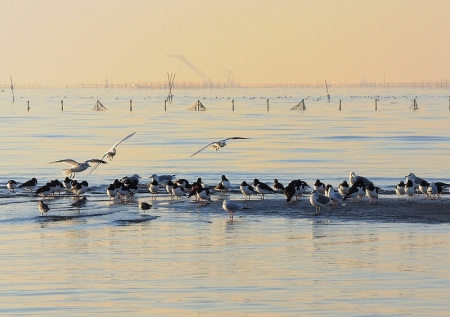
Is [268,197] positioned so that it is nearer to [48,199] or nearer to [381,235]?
[48,199]

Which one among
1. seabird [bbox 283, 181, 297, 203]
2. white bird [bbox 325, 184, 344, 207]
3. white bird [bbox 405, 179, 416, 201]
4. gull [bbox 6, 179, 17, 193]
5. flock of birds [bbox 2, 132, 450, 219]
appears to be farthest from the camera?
gull [bbox 6, 179, 17, 193]

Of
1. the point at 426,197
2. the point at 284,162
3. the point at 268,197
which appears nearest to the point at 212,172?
the point at 284,162

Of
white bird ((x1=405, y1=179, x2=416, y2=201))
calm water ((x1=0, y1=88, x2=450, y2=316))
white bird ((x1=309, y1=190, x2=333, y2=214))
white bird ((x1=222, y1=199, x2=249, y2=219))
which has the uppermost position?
white bird ((x1=405, y1=179, x2=416, y2=201))

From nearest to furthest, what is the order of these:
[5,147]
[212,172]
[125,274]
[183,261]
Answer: [125,274]
[183,261]
[212,172]
[5,147]

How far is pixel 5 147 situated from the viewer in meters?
62.2

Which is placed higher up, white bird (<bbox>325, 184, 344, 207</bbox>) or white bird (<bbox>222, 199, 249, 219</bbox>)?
white bird (<bbox>325, 184, 344, 207</bbox>)

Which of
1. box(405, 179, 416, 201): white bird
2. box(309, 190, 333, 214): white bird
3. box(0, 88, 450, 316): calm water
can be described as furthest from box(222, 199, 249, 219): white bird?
box(405, 179, 416, 201): white bird

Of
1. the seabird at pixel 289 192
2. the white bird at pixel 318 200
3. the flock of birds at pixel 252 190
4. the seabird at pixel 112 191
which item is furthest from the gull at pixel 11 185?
the white bird at pixel 318 200

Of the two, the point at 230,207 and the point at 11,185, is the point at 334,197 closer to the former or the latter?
the point at 230,207

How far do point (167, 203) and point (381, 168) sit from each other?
17.2 metres

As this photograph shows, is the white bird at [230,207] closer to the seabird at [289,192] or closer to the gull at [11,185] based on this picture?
the seabird at [289,192]

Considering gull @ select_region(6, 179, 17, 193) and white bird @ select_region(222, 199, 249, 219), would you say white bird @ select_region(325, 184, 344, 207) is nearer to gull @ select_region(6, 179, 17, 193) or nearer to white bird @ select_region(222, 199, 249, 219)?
white bird @ select_region(222, 199, 249, 219)

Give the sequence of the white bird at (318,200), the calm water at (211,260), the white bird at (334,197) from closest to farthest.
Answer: the calm water at (211,260), the white bird at (318,200), the white bird at (334,197)

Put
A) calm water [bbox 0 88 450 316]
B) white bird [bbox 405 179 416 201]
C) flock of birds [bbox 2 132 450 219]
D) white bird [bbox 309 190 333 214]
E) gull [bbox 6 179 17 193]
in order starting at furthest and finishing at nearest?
gull [bbox 6 179 17 193], white bird [bbox 405 179 416 201], flock of birds [bbox 2 132 450 219], white bird [bbox 309 190 333 214], calm water [bbox 0 88 450 316]
